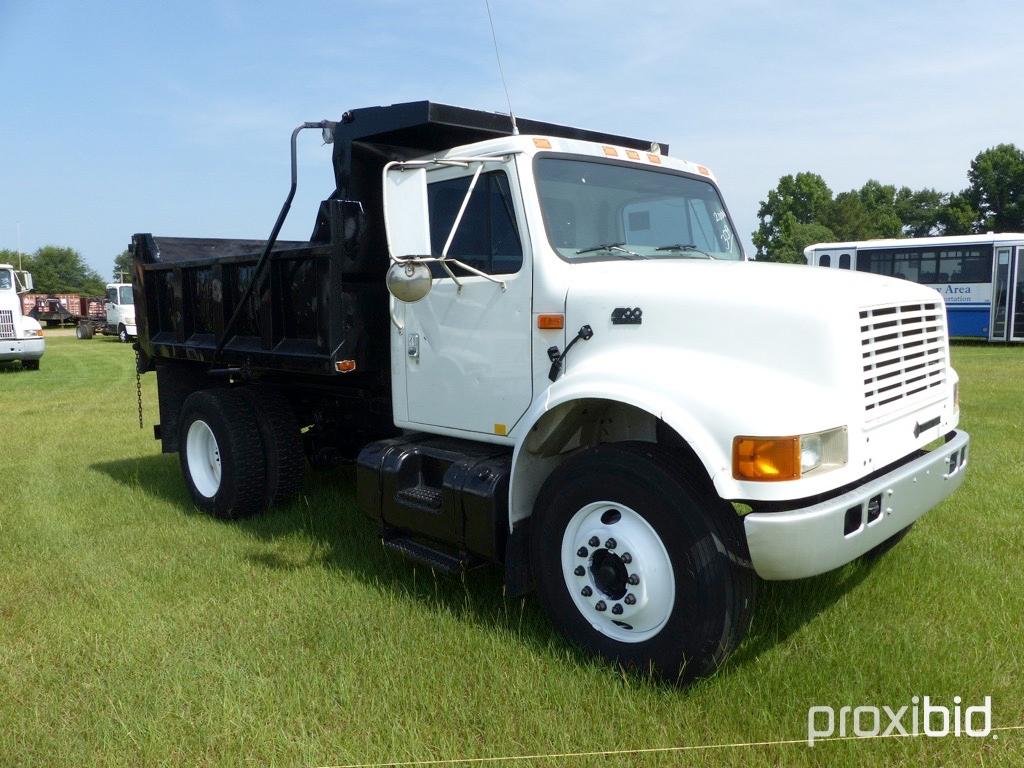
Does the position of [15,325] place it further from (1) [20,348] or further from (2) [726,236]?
(2) [726,236]

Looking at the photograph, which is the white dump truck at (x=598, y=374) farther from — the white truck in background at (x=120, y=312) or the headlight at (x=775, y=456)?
the white truck in background at (x=120, y=312)

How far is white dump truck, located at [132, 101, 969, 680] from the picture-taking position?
10.1ft

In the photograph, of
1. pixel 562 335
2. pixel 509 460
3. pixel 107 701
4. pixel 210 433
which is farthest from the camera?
pixel 210 433

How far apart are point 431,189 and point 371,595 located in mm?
2229

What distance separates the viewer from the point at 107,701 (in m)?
3.35

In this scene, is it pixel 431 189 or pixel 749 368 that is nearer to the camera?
pixel 749 368

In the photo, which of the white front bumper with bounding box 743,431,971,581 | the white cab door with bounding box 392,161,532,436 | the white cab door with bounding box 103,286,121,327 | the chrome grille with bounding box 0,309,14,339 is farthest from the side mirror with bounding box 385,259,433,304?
the white cab door with bounding box 103,286,121,327

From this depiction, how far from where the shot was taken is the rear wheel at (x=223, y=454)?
18.8 ft

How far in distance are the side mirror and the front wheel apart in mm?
1033

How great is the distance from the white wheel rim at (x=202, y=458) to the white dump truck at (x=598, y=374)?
502mm

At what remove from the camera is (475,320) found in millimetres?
4164

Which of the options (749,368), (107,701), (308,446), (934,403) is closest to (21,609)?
(107,701)

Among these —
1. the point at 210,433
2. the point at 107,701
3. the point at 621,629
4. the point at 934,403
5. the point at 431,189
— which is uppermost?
the point at 431,189

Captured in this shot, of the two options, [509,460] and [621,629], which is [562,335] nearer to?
[509,460]
